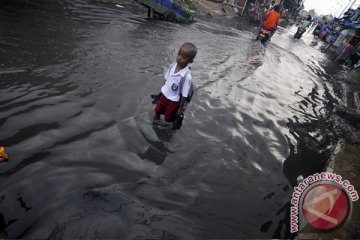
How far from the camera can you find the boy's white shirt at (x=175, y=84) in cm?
402

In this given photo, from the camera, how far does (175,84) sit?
415 cm

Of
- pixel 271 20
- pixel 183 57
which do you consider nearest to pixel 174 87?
pixel 183 57

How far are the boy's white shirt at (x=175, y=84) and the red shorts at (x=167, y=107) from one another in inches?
4.1

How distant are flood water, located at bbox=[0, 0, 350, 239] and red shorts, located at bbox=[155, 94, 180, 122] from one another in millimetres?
390

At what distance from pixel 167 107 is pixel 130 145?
880 millimetres

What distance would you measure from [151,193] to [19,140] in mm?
2013

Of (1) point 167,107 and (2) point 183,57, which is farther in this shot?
(1) point 167,107

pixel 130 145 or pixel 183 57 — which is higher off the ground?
pixel 183 57

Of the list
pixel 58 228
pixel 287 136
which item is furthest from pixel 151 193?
pixel 287 136
